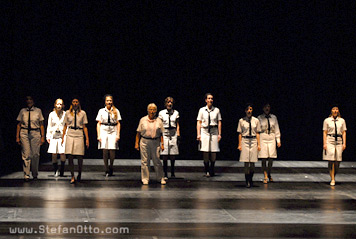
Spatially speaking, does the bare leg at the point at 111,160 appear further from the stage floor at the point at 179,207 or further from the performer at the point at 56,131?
the performer at the point at 56,131

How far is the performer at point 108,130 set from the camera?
1705 cm

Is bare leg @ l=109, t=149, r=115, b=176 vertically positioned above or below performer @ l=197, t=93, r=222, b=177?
below

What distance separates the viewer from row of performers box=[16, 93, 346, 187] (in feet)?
50.5

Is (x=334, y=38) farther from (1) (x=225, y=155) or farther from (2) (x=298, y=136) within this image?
(1) (x=225, y=155)

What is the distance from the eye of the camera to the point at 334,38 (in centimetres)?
2209

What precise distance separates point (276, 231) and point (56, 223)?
3082 millimetres

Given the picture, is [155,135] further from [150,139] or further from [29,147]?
[29,147]

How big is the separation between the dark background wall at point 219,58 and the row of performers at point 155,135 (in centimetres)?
520

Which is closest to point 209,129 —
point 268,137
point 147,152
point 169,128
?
point 169,128

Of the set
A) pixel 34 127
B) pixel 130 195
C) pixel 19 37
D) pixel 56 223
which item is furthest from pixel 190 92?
pixel 56 223

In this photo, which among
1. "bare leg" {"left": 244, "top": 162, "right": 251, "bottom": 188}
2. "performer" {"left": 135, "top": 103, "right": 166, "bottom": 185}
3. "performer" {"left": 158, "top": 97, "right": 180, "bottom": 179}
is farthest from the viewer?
"performer" {"left": 158, "top": 97, "right": 180, "bottom": 179}

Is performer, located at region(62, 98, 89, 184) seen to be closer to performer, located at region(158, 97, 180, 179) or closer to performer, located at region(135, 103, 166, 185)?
performer, located at region(135, 103, 166, 185)

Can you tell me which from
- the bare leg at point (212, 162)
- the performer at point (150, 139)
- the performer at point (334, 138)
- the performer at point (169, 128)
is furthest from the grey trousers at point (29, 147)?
the performer at point (334, 138)

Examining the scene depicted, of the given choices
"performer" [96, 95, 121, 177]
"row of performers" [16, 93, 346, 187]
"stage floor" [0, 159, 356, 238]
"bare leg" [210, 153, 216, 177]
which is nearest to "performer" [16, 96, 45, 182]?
"row of performers" [16, 93, 346, 187]
